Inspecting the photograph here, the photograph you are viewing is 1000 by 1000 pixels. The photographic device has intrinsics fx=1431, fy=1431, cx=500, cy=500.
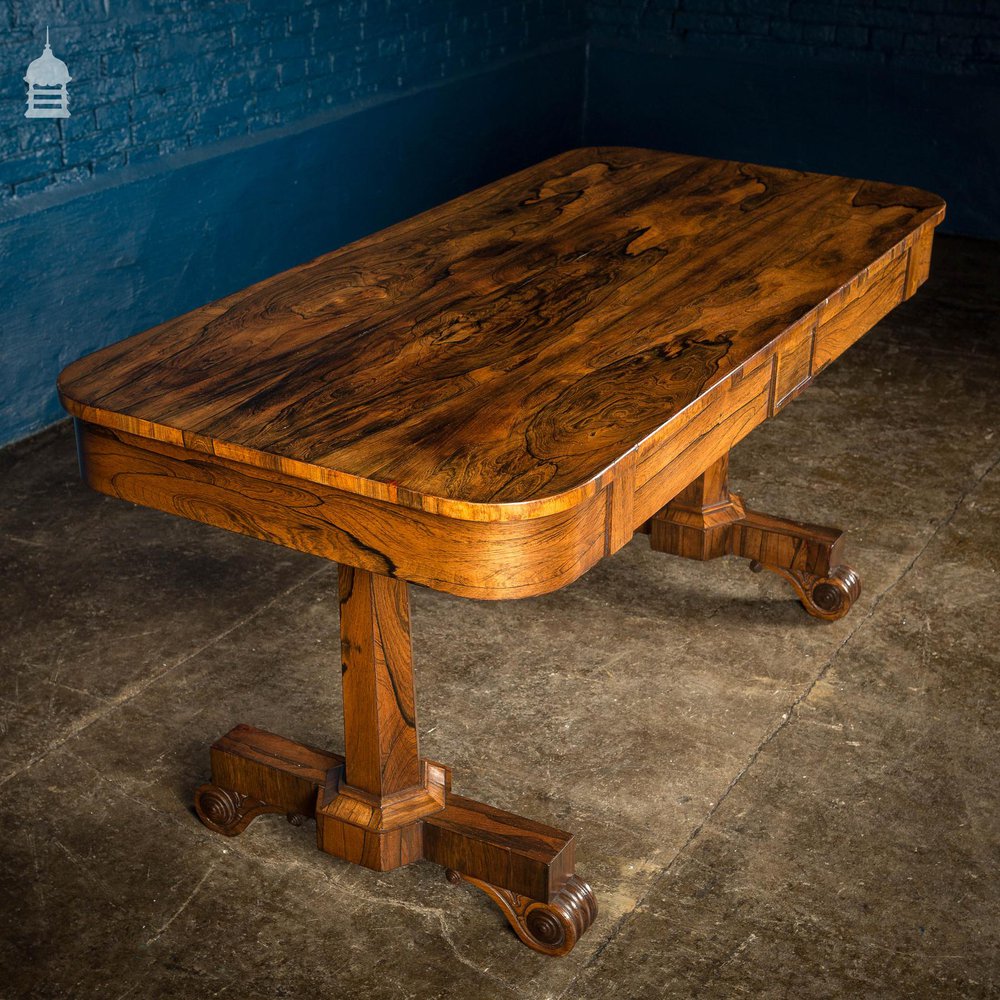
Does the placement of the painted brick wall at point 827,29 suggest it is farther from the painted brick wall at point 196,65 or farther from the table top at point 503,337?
the table top at point 503,337

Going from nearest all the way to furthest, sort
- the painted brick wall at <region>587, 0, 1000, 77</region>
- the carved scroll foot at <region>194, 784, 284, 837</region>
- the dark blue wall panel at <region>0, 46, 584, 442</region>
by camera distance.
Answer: the carved scroll foot at <region>194, 784, 284, 837</region>
the dark blue wall panel at <region>0, 46, 584, 442</region>
the painted brick wall at <region>587, 0, 1000, 77</region>

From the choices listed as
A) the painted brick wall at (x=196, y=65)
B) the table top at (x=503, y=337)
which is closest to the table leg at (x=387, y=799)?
the table top at (x=503, y=337)

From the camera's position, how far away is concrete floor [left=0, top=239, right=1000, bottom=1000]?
6.98 feet

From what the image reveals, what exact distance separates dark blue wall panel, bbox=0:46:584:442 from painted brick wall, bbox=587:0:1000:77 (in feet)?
1.42

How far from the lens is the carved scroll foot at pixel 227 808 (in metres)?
2.37

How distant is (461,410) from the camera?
1.93 meters

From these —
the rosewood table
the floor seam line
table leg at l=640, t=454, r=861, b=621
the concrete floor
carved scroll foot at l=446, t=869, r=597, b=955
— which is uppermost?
the rosewood table

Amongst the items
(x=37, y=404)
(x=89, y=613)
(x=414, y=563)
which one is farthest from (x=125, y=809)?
(x=37, y=404)

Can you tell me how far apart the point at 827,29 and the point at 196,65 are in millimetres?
2639

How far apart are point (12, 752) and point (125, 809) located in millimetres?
297

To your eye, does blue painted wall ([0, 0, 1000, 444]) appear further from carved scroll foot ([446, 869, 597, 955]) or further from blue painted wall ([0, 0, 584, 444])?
carved scroll foot ([446, 869, 597, 955])

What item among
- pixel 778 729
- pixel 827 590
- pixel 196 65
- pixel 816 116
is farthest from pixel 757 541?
pixel 816 116

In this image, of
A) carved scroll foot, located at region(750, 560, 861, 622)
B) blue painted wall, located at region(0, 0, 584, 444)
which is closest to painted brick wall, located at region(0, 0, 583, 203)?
blue painted wall, located at region(0, 0, 584, 444)

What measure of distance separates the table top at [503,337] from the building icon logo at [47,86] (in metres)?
1.40
